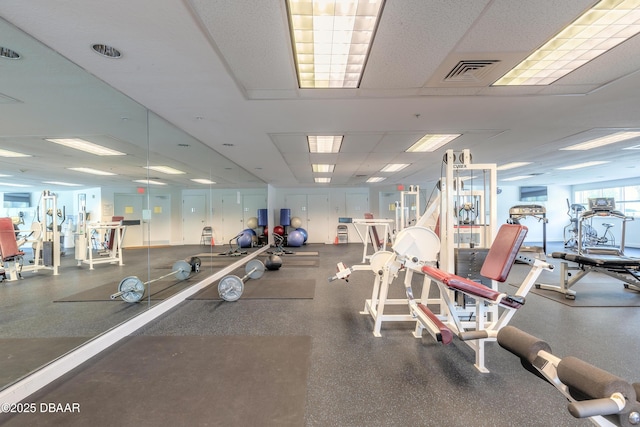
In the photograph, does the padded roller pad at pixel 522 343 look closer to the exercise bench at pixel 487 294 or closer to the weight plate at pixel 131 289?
the exercise bench at pixel 487 294

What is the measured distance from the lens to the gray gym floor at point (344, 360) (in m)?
1.60

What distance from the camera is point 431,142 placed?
4.36 m

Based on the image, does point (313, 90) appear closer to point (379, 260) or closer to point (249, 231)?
point (379, 260)

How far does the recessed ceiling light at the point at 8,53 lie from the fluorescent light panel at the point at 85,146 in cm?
217

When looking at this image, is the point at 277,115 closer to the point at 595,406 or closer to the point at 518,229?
the point at 518,229

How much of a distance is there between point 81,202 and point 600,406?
7779 mm

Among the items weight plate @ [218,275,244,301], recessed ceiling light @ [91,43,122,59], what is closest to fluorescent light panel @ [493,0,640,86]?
recessed ceiling light @ [91,43,122,59]

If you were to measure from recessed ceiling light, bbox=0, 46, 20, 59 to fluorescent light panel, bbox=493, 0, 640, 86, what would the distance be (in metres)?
3.90

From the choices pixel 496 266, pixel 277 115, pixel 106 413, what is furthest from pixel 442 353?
pixel 277 115

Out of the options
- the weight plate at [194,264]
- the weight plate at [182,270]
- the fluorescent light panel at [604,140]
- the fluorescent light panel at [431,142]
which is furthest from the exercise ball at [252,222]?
the fluorescent light panel at [604,140]

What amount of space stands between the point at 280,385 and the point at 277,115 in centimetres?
270

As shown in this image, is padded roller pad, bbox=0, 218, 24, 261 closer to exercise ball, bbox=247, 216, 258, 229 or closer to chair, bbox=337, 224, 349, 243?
A: exercise ball, bbox=247, 216, 258, 229

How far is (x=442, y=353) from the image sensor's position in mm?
2309

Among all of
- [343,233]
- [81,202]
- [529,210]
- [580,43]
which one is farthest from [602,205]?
[81,202]
